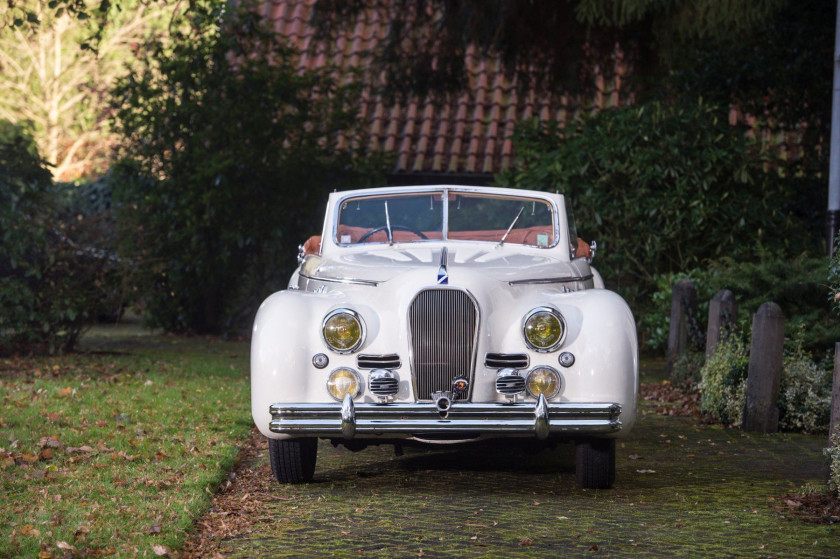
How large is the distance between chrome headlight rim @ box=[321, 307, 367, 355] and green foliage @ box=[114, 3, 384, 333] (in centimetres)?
896

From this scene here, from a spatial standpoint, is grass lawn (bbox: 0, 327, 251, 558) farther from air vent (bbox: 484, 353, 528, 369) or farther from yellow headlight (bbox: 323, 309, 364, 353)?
air vent (bbox: 484, 353, 528, 369)

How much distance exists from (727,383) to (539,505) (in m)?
3.47

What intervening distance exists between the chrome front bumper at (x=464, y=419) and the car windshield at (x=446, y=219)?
1.77 meters

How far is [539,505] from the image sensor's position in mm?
5676

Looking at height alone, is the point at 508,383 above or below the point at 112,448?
above

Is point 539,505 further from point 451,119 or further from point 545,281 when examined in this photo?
point 451,119

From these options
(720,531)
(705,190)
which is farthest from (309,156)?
(720,531)

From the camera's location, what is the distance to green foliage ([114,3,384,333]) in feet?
48.5

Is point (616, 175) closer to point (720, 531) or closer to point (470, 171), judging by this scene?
point (470, 171)

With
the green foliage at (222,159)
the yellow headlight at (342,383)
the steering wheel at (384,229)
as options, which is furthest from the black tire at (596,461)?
the green foliage at (222,159)

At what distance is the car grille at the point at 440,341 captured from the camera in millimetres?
5742

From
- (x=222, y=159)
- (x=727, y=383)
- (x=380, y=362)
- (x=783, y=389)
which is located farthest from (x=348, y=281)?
(x=222, y=159)

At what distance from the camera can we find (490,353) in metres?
5.77

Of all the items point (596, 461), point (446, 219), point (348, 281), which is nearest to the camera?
point (596, 461)
